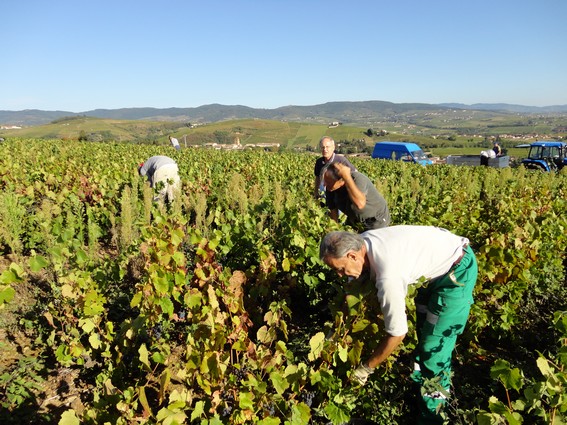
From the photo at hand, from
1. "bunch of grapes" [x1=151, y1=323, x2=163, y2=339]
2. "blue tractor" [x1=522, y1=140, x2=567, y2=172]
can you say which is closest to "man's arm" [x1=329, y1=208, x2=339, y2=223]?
"bunch of grapes" [x1=151, y1=323, x2=163, y2=339]

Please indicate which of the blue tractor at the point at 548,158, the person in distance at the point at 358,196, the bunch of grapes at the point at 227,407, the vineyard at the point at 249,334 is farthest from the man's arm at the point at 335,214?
the blue tractor at the point at 548,158

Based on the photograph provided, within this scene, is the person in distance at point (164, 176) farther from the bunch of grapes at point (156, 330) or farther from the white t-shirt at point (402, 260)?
the white t-shirt at point (402, 260)

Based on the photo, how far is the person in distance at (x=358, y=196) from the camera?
11.8ft

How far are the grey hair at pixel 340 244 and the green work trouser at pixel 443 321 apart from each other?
69 centimetres

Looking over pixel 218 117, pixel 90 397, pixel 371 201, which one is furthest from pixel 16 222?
pixel 218 117

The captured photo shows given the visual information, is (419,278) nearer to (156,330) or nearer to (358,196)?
(358,196)

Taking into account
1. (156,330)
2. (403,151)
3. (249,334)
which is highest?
(403,151)

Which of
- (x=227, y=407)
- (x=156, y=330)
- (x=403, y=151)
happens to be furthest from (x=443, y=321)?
(x=403, y=151)

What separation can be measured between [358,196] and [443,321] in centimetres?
154

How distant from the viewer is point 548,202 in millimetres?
5758

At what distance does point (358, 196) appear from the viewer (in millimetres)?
3604

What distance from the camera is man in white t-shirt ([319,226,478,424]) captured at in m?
1.97

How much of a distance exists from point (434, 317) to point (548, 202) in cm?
465

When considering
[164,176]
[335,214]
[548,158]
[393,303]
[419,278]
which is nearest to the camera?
[393,303]
